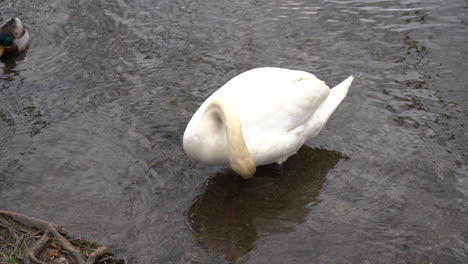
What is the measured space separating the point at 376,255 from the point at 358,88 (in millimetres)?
2918

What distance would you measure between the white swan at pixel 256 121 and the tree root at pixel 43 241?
1404 mm

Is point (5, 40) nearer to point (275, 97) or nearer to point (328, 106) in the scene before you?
point (275, 97)

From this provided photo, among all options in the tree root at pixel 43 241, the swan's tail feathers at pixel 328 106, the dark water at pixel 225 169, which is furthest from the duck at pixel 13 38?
the swan's tail feathers at pixel 328 106

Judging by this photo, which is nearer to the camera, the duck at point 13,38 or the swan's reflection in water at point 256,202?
the swan's reflection in water at point 256,202

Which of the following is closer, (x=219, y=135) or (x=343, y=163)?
(x=219, y=135)

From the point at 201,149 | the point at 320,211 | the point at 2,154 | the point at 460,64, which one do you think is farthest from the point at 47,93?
the point at 460,64

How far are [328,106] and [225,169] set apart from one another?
135cm

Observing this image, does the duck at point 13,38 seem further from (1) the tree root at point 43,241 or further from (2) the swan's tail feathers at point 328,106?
(2) the swan's tail feathers at point 328,106

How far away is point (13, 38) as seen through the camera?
8.98 m

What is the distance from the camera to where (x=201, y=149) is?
6.05m

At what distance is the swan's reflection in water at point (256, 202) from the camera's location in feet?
19.2

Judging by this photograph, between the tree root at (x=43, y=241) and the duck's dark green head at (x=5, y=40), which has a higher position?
the duck's dark green head at (x=5, y=40)

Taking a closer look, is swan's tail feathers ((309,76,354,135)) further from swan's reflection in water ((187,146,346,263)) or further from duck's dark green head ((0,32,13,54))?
duck's dark green head ((0,32,13,54))

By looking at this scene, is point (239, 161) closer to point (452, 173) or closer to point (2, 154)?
point (452, 173)
